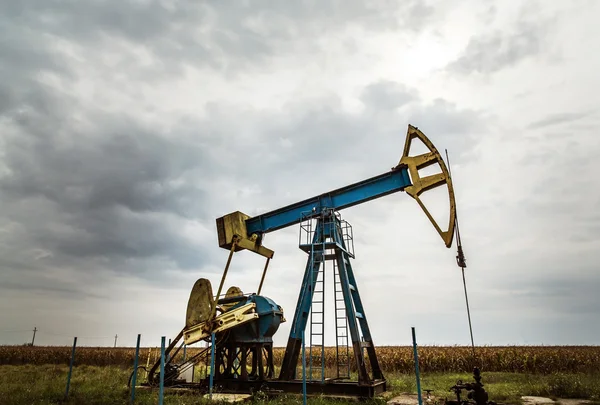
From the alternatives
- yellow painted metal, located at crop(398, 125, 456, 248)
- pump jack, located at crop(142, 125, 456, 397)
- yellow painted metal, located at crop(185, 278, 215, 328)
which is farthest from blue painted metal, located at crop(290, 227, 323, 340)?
yellow painted metal, located at crop(398, 125, 456, 248)

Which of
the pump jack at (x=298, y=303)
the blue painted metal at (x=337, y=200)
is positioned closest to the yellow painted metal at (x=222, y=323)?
the pump jack at (x=298, y=303)

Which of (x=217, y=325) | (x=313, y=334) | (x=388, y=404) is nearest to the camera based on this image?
(x=388, y=404)

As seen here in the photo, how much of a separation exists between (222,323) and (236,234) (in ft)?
7.06

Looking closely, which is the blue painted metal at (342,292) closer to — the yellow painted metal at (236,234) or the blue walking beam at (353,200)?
the blue walking beam at (353,200)

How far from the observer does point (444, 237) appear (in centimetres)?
761

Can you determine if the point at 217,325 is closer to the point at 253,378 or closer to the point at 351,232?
the point at 253,378

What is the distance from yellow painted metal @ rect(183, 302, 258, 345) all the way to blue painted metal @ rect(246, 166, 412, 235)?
212 cm

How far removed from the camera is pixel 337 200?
30.6 feet

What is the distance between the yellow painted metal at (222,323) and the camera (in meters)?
8.77

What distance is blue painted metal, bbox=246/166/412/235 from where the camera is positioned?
855cm

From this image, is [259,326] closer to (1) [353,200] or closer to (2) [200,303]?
(2) [200,303]

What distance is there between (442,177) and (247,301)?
5.33 m

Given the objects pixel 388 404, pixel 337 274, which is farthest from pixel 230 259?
pixel 388 404

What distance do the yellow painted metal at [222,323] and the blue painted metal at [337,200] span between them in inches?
83.6
